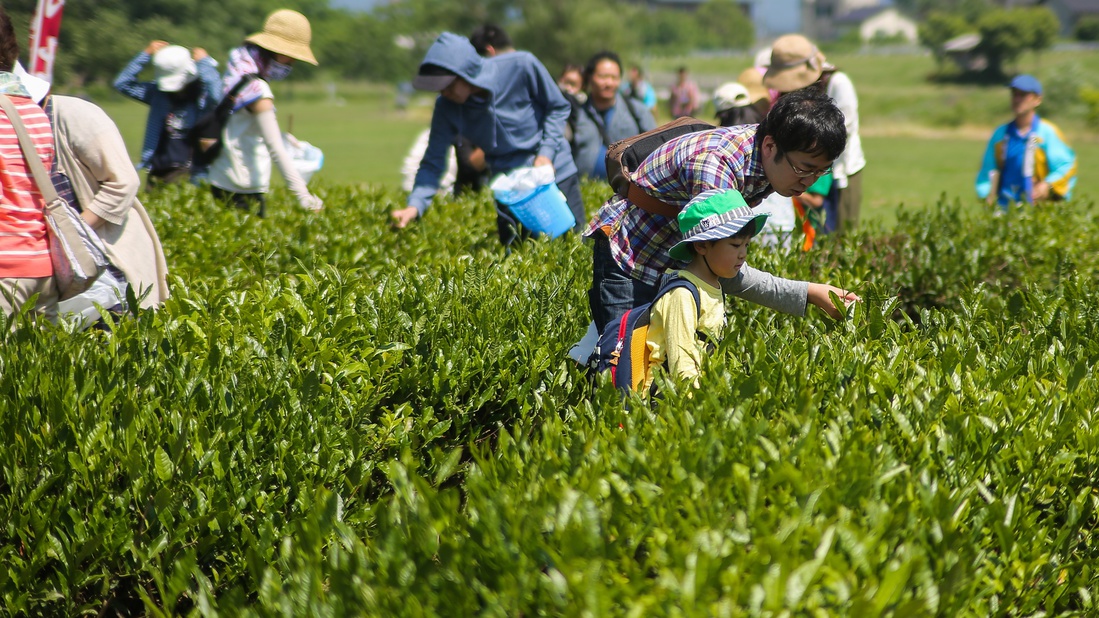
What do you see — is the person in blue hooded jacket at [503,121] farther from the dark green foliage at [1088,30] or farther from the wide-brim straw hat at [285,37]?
the dark green foliage at [1088,30]

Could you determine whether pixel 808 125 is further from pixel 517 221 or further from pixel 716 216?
pixel 517 221

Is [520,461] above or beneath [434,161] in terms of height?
above

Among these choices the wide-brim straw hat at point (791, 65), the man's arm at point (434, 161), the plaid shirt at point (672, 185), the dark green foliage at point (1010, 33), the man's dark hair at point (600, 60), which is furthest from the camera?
the dark green foliage at point (1010, 33)

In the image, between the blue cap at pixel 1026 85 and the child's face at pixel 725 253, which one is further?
the blue cap at pixel 1026 85

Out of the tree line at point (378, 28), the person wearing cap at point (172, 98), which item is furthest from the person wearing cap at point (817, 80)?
the tree line at point (378, 28)

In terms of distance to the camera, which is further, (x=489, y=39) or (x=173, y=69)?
(x=489, y=39)

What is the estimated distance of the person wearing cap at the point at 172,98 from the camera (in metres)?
6.77

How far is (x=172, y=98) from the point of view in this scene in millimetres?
6898

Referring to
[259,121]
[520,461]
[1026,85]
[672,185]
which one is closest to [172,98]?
[259,121]

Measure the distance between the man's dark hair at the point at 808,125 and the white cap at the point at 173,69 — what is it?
4.80 metres

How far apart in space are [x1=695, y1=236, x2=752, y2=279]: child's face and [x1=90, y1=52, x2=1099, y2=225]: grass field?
3.13 meters

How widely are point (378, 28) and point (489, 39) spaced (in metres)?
92.1

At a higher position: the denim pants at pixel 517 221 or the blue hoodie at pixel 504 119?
the blue hoodie at pixel 504 119

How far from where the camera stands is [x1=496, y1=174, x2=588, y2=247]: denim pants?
5641 mm
